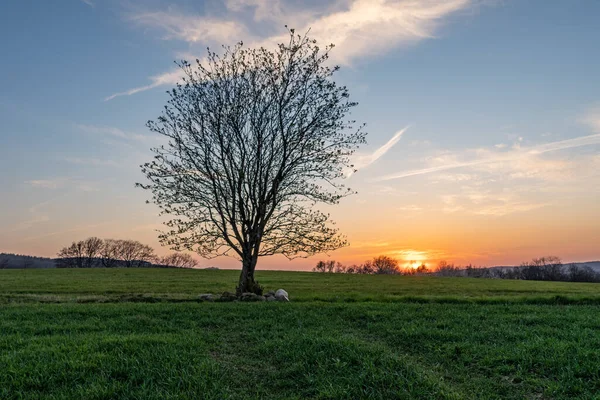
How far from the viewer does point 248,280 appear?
73.7ft

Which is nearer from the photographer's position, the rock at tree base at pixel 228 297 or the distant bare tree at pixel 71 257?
the rock at tree base at pixel 228 297

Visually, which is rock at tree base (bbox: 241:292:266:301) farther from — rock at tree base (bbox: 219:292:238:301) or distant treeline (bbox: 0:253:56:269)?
distant treeline (bbox: 0:253:56:269)

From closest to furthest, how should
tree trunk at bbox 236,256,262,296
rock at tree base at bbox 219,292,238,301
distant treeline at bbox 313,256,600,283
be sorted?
rock at tree base at bbox 219,292,238,301, tree trunk at bbox 236,256,262,296, distant treeline at bbox 313,256,600,283

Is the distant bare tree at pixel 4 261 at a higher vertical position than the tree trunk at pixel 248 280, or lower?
lower

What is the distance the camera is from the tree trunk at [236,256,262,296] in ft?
72.9

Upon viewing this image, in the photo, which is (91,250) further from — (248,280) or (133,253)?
(248,280)

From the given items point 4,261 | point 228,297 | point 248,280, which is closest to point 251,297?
point 228,297

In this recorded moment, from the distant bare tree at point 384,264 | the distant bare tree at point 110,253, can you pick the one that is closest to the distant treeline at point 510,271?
the distant bare tree at point 384,264

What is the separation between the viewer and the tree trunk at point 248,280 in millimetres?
22234

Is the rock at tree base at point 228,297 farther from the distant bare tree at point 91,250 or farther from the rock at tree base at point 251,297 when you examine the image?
the distant bare tree at point 91,250

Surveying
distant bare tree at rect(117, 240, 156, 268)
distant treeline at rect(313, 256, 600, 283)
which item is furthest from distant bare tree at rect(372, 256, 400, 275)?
distant bare tree at rect(117, 240, 156, 268)

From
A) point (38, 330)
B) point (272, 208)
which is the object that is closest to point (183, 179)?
point (272, 208)

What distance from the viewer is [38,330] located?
12.1 m

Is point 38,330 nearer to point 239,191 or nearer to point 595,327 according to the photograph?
point 239,191
